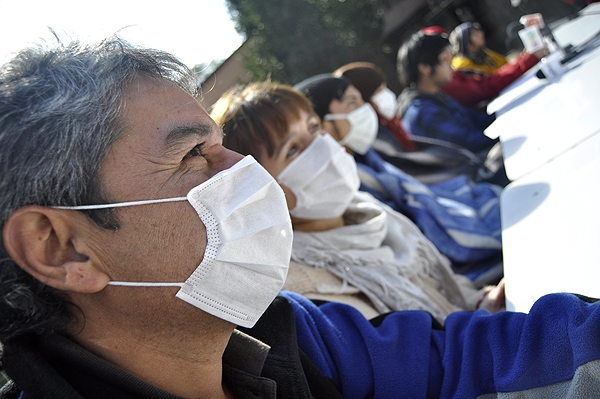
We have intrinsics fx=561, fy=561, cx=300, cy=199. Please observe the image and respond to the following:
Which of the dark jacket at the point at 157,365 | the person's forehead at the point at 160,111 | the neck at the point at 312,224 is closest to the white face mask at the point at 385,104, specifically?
the neck at the point at 312,224

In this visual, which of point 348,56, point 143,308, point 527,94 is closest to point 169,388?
point 143,308

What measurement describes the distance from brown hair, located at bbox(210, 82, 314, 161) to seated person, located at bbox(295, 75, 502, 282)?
1.13 m

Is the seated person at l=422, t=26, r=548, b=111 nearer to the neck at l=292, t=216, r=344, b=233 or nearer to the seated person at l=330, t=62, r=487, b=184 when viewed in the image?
the seated person at l=330, t=62, r=487, b=184

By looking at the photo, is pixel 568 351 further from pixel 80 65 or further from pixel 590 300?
pixel 80 65

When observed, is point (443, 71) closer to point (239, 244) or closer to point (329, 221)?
point (329, 221)

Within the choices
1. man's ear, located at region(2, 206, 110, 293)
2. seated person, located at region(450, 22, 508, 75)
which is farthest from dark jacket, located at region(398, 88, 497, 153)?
man's ear, located at region(2, 206, 110, 293)

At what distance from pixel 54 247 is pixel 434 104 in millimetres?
4110

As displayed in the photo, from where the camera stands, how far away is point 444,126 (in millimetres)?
4680

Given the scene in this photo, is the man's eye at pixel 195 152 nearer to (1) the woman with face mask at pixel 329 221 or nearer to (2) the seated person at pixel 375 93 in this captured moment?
(1) the woman with face mask at pixel 329 221

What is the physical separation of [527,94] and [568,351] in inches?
81.3

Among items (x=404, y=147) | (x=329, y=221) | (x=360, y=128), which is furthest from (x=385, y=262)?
(x=404, y=147)

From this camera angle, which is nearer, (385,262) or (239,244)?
(239,244)

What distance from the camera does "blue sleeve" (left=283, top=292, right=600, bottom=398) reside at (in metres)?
1.28

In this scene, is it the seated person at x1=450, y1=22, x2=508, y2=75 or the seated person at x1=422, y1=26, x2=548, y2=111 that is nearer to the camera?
the seated person at x1=422, y1=26, x2=548, y2=111
